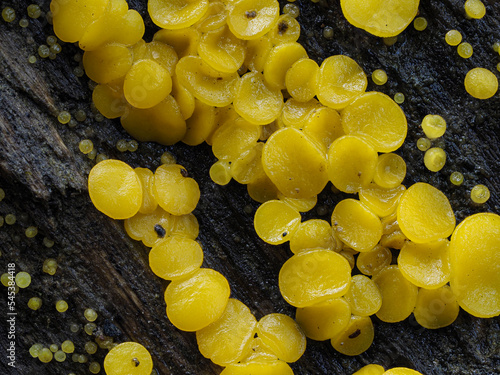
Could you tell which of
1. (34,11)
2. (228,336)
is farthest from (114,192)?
(34,11)

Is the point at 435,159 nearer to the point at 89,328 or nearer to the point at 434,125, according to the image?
the point at 434,125

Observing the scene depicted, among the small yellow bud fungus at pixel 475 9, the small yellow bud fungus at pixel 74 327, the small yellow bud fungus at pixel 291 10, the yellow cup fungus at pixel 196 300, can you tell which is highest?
the small yellow bud fungus at pixel 475 9

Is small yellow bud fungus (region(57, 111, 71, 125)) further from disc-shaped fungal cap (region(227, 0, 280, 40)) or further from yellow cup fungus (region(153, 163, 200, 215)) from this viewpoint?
disc-shaped fungal cap (region(227, 0, 280, 40))

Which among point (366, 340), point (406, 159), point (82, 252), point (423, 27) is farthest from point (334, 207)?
point (82, 252)

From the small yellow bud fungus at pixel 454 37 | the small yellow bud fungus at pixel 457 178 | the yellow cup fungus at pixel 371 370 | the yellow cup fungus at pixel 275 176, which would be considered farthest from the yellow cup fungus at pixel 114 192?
the small yellow bud fungus at pixel 454 37

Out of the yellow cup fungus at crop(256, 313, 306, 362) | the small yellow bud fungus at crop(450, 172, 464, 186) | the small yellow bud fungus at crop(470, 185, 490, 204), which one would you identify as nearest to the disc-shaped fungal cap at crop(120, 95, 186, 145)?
the yellow cup fungus at crop(256, 313, 306, 362)

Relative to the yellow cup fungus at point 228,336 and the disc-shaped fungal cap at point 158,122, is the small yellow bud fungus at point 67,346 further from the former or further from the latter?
the disc-shaped fungal cap at point 158,122

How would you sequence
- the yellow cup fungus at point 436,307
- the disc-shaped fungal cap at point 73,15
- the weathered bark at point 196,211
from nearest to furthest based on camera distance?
the disc-shaped fungal cap at point 73,15, the weathered bark at point 196,211, the yellow cup fungus at point 436,307
